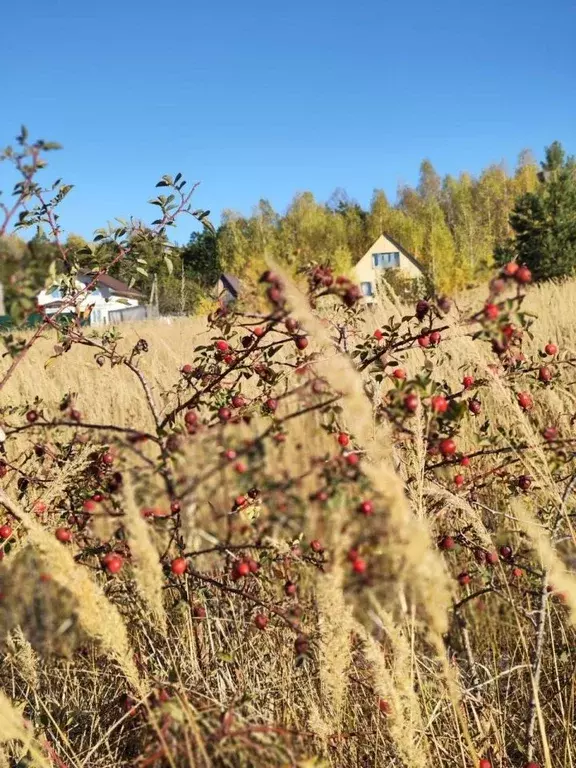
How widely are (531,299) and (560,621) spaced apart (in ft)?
23.6

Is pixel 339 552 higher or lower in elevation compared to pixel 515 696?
higher

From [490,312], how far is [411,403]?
0.22m

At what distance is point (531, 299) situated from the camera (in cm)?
832

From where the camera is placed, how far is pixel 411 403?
3.43 feet

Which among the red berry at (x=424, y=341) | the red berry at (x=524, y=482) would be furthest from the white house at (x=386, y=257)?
the red berry at (x=424, y=341)

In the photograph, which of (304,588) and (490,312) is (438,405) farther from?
(304,588)

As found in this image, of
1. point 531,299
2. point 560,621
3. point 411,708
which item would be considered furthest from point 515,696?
point 531,299

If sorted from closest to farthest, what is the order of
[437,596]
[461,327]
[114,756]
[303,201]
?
1. [437,596]
2. [114,756]
3. [461,327]
4. [303,201]

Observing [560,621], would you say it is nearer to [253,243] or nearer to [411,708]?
[411,708]

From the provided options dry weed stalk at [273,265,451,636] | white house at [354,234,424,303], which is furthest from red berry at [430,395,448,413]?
white house at [354,234,424,303]

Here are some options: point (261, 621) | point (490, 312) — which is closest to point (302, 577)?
point (261, 621)

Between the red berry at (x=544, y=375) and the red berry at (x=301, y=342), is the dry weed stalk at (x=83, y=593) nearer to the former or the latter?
the red berry at (x=301, y=342)

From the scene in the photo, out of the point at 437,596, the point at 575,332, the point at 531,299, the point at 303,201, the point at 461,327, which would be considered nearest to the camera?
the point at 437,596

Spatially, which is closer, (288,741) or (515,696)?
(288,741)
